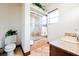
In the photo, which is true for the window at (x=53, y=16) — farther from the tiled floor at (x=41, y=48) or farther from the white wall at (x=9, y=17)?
the white wall at (x=9, y=17)

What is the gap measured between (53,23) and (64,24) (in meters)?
0.18

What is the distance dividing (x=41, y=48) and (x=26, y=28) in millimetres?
434

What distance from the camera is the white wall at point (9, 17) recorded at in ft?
4.69

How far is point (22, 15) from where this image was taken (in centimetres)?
153

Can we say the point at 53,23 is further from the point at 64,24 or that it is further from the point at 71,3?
the point at 71,3

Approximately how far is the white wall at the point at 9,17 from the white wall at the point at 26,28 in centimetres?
8

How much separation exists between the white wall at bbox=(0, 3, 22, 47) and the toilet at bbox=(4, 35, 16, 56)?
0.10 m

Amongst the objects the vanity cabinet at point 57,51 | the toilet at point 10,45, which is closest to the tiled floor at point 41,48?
the vanity cabinet at point 57,51

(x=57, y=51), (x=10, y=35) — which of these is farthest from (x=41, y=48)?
(x=10, y=35)

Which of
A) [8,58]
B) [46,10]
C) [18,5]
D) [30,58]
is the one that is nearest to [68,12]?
[46,10]

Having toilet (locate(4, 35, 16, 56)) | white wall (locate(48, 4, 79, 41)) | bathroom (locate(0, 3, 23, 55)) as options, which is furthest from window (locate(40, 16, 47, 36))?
toilet (locate(4, 35, 16, 56))

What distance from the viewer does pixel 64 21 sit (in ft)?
5.15

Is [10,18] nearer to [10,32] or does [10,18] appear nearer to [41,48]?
[10,32]

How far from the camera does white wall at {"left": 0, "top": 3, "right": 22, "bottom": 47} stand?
143cm
